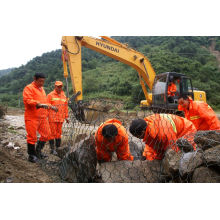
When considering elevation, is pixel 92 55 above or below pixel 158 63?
above

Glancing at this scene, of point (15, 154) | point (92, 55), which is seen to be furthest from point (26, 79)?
point (15, 154)

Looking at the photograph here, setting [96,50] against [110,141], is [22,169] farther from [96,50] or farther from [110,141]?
[96,50]

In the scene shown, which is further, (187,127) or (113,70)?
(113,70)

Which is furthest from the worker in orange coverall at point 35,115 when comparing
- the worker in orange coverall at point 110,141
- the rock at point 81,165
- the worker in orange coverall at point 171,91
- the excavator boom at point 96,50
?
the worker in orange coverall at point 171,91

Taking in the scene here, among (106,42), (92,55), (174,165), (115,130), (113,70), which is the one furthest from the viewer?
(92,55)

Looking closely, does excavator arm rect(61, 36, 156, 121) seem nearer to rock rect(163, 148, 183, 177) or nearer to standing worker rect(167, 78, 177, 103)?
standing worker rect(167, 78, 177, 103)

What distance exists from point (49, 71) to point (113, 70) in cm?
983

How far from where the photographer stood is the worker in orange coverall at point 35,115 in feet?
11.7

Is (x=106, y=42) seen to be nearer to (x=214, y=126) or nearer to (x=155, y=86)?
(x=155, y=86)

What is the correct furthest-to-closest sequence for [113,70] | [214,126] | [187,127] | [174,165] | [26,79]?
1. [113,70]
2. [26,79]
3. [214,126]
4. [187,127]
5. [174,165]

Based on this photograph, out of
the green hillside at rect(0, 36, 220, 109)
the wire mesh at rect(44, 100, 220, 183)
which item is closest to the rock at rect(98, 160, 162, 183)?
the wire mesh at rect(44, 100, 220, 183)

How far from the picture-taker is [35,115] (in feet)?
12.1

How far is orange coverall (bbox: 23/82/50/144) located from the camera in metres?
3.57

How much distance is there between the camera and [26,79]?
29.0 metres
